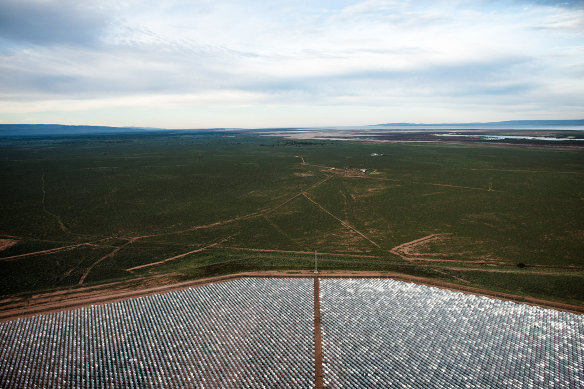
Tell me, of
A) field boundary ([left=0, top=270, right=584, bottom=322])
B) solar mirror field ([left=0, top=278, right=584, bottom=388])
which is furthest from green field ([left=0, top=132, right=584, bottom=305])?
solar mirror field ([left=0, top=278, right=584, bottom=388])

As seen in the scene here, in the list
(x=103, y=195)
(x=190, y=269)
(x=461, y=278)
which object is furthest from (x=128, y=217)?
(x=461, y=278)

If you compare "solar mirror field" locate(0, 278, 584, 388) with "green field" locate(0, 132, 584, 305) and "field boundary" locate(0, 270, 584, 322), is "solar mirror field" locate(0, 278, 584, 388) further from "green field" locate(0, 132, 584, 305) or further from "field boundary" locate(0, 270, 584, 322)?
"green field" locate(0, 132, 584, 305)

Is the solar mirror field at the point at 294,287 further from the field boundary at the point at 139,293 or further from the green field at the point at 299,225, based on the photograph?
the green field at the point at 299,225

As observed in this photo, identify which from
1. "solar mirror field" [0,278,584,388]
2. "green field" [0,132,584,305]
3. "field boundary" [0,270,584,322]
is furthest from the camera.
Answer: "green field" [0,132,584,305]

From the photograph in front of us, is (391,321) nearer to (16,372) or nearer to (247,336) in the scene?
(247,336)

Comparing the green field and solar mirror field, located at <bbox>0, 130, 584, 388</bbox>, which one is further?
the green field

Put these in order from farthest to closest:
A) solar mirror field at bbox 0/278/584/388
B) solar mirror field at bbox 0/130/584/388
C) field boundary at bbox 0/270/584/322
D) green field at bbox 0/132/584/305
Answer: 1. green field at bbox 0/132/584/305
2. field boundary at bbox 0/270/584/322
3. solar mirror field at bbox 0/130/584/388
4. solar mirror field at bbox 0/278/584/388

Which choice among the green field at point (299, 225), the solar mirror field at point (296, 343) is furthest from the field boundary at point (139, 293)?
the solar mirror field at point (296, 343)

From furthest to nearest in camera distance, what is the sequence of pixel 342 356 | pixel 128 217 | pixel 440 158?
pixel 440 158, pixel 128 217, pixel 342 356
